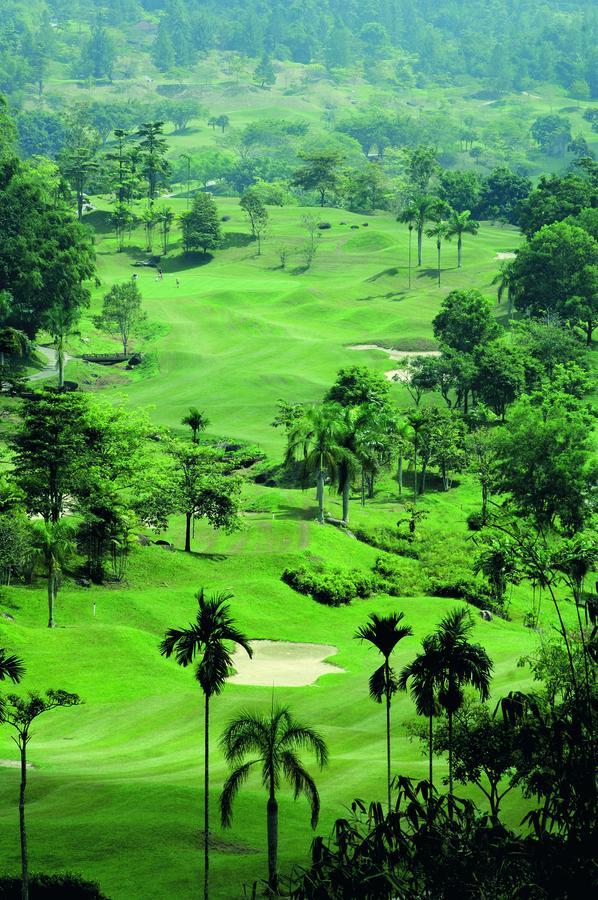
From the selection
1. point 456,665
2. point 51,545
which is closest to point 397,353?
point 51,545

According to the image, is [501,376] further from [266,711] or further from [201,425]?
[266,711]

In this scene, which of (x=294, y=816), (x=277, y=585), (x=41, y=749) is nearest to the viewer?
(x=294, y=816)

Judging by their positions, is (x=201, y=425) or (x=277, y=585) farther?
(x=201, y=425)

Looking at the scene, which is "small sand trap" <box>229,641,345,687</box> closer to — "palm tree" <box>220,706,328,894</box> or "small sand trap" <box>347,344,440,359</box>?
"palm tree" <box>220,706,328,894</box>

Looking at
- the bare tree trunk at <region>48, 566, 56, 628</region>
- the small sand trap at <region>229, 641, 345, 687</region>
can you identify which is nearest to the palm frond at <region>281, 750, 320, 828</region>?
the small sand trap at <region>229, 641, 345, 687</region>

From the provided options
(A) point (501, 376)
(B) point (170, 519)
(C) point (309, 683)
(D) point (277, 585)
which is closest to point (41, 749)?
(C) point (309, 683)

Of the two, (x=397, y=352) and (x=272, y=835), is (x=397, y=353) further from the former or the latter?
(x=272, y=835)
